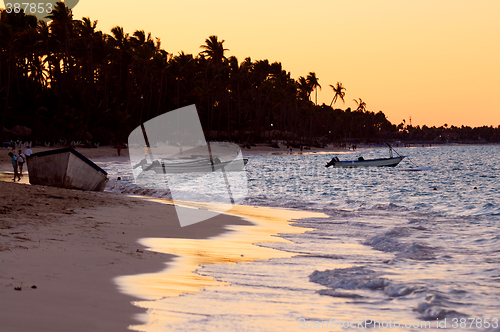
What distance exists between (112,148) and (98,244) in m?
64.0

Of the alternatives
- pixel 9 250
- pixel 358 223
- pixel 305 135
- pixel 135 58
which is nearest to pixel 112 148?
pixel 135 58

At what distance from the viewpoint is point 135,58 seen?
85.3 m

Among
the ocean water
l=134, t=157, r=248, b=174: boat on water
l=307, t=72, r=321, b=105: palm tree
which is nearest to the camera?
the ocean water

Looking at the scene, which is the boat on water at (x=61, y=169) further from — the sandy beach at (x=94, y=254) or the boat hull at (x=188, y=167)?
the boat hull at (x=188, y=167)

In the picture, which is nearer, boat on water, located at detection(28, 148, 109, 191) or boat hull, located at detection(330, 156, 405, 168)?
boat on water, located at detection(28, 148, 109, 191)

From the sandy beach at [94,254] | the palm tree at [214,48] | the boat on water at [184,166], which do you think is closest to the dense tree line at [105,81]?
the palm tree at [214,48]

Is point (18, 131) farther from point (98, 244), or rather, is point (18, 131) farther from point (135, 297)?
point (135, 297)

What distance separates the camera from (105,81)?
80000 millimetres

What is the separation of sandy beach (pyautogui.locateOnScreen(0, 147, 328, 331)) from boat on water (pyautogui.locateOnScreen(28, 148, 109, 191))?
14.7 ft

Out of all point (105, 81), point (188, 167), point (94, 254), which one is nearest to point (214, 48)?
point (105, 81)

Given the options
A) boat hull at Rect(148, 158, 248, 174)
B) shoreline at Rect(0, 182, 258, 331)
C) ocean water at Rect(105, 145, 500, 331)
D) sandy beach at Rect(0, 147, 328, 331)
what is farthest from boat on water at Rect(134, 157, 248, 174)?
ocean water at Rect(105, 145, 500, 331)

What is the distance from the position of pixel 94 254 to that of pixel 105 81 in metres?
76.6

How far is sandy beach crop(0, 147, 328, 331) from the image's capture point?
17.6 ft

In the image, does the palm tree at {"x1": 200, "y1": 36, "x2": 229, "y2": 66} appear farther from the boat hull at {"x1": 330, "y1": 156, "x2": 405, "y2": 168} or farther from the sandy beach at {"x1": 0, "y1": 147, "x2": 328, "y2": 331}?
the sandy beach at {"x1": 0, "y1": 147, "x2": 328, "y2": 331}
